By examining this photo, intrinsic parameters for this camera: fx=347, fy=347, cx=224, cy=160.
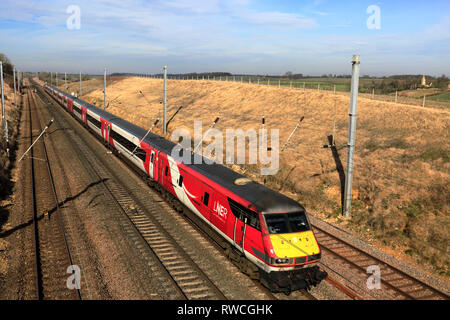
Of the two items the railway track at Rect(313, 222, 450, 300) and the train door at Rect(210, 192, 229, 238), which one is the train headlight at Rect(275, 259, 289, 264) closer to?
the train door at Rect(210, 192, 229, 238)

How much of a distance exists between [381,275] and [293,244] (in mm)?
4596

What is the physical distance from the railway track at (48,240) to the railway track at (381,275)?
9.91 meters

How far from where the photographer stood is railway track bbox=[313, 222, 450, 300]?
1216 cm

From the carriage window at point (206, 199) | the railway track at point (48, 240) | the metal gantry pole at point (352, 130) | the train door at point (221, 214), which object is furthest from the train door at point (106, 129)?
the metal gantry pole at point (352, 130)

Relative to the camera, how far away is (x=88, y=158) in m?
30.4

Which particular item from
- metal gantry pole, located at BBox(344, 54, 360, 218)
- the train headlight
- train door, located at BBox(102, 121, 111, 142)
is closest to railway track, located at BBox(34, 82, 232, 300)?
the train headlight

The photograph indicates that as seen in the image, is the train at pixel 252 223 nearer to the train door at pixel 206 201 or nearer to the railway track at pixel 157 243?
the train door at pixel 206 201

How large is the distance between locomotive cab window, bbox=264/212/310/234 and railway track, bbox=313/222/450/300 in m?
2.53

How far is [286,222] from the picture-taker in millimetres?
11781

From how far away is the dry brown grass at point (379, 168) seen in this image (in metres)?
16.5

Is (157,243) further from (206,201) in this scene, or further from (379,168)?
(379,168)

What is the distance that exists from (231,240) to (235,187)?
2.04 metres

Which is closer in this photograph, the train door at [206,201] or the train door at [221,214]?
the train door at [221,214]

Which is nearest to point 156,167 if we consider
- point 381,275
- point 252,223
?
point 252,223
